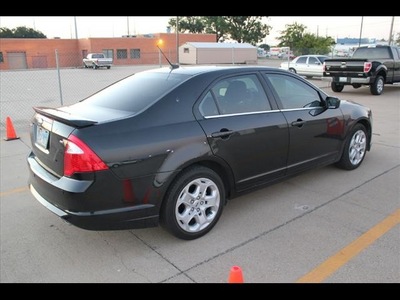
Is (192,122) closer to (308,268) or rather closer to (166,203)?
(166,203)

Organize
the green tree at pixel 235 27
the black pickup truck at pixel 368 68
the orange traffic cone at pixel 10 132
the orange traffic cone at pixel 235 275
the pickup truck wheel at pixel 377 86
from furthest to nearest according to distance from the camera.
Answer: the green tree at pixel 235 27, the pickup truck wheel at pixel 377 86, the black pickup truck at pixel 368 68, the orange traffic cone at pixel 10 132, the orange traffic cone at pixel 235 275

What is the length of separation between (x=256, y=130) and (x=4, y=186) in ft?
11.2

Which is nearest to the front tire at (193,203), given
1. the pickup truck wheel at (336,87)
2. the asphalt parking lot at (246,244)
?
the asphalt parking lot at (246,244)

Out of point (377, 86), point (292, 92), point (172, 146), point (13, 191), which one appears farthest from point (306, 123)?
point (377, 86)

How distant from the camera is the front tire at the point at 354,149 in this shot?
495cm

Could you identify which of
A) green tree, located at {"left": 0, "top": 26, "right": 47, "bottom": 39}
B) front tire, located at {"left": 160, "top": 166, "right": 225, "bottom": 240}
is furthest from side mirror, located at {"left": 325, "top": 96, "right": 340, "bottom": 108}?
green tree, located at {"left": 0, "top": 26, "right": 47, "bottom": 39}

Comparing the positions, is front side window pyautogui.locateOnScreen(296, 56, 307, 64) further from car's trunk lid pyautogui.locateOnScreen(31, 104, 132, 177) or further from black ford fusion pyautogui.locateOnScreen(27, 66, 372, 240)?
car's trunk lid pyautogui.locateOnScreen(31, 104, 132, 177)

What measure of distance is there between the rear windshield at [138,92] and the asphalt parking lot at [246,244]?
1.26 meters

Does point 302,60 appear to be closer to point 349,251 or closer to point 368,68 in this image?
point 368,68

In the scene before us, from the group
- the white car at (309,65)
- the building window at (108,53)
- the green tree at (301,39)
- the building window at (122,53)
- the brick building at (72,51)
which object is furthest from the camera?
the building window at (122,53)

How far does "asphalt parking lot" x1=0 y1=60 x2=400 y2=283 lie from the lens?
9.11 feet

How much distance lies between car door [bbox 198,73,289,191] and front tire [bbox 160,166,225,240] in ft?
0.85

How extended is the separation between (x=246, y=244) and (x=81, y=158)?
1643 mm

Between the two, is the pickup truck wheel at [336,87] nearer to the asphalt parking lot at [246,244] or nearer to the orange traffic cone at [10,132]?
the asphalt parking lot at [246,244]
